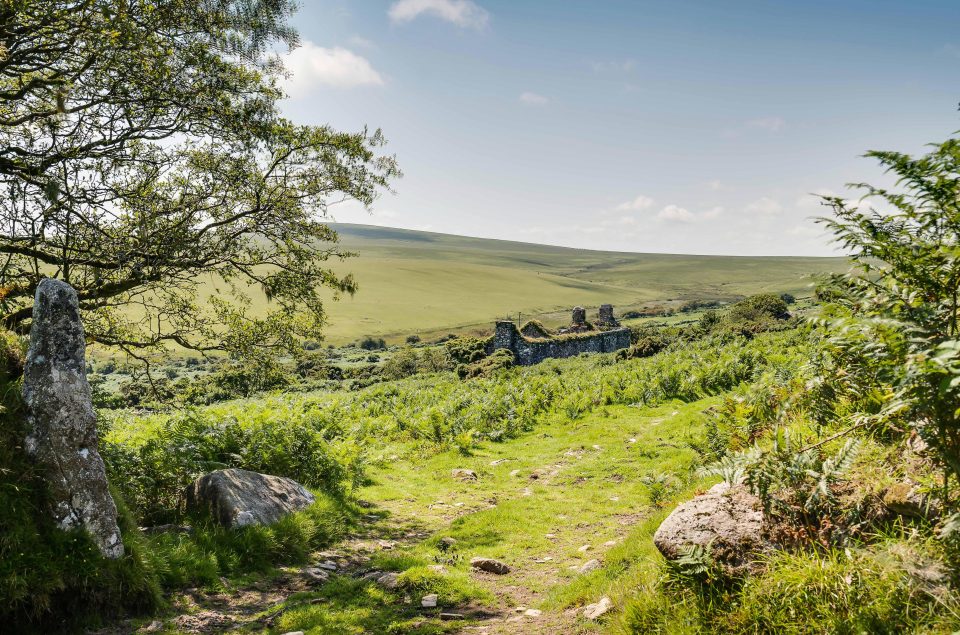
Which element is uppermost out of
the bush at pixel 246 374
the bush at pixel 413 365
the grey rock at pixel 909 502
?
the grey rock at pixel 909 502

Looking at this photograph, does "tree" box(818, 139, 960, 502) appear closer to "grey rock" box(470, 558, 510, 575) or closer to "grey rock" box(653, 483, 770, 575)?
"grey rock" box(653, 483, 770, 575)

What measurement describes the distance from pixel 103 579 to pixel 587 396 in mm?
17924

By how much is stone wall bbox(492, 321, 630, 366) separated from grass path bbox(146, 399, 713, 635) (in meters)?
28.8

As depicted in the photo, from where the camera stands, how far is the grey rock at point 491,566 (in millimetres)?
8195

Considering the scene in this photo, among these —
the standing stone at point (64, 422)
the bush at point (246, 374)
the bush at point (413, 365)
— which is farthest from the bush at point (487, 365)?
the standing stone at point (64, 422)

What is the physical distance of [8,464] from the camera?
20.5 feet

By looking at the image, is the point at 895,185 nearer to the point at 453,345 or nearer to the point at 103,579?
the point at 103,579

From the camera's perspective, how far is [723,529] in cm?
512

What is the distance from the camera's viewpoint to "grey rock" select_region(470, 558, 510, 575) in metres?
8.20

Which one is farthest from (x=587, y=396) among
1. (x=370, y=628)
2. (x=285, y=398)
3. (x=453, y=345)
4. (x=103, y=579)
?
(x=453, y=345)

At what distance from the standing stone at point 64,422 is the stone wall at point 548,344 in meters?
38.8

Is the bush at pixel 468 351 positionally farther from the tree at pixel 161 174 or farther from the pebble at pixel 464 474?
the tree at pixel 161 174

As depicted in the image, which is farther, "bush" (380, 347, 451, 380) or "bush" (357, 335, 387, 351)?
"bush" (357, 335, 387, 351)

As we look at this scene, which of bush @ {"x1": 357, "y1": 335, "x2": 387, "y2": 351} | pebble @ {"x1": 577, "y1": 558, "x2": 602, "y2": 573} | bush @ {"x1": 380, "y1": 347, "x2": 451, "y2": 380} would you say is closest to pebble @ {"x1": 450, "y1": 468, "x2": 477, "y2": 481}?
pebble @ {"x1": 577, "y1": 558, "x2": 602, "y2": 573}
